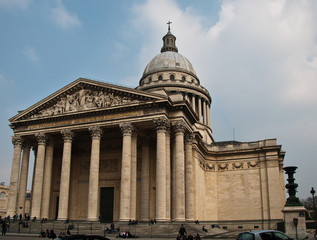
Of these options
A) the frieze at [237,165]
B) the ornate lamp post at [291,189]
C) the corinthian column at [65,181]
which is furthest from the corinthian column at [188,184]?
the frieze at [237,165]

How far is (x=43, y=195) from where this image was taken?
38219mm

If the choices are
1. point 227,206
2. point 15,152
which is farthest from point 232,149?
point 15,152

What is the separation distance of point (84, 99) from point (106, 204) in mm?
12877

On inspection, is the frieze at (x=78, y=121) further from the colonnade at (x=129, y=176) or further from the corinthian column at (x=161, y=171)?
the corinthian column at (x=161, y=171)

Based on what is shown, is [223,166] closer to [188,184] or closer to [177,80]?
[188,184]

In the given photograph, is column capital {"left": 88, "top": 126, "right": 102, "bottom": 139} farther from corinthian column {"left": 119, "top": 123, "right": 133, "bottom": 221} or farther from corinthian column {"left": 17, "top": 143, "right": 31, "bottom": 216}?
corinthian column {"left": 17, "top": 143, "right": 31, "bottom": 216}

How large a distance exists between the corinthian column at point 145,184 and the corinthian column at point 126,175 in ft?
13.4

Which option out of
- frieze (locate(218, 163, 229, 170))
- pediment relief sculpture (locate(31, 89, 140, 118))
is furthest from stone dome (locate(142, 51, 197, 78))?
pediment relief sculpture (locate(31, 89, 140, 118))

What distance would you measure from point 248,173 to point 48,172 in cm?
2862

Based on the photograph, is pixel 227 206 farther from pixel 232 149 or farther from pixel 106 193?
pixel 106 193

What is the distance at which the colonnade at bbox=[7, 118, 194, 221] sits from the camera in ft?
108

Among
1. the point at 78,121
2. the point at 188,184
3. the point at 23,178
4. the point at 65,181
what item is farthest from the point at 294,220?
the point at 23,178

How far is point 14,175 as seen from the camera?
129 ft

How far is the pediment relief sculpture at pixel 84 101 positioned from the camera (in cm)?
3644
